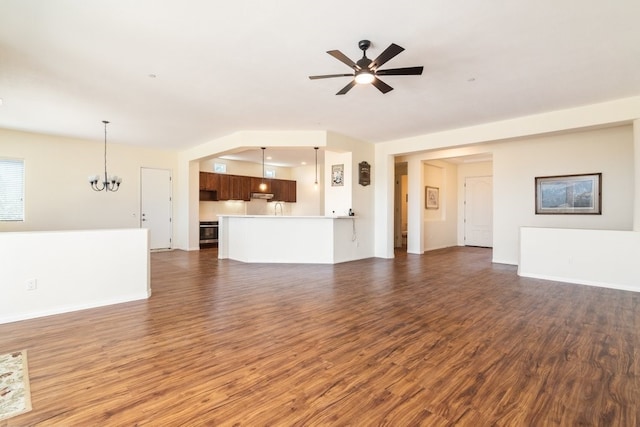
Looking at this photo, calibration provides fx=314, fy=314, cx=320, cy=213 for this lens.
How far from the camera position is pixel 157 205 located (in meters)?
8.90

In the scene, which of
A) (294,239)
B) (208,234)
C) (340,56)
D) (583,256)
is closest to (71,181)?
(208,234)

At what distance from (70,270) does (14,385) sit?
188 centimetres

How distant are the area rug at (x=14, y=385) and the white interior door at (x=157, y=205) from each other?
21.6 ft

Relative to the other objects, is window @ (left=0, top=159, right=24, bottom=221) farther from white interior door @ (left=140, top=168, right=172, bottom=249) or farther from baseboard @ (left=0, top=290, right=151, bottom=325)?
baseboard @ (left=0, top=290, right=151, bottom=325)

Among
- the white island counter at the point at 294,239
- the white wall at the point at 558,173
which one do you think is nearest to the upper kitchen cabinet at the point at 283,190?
the white island counter at the point at 294,239

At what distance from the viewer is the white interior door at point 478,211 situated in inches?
397

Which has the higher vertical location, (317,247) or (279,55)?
(279,55)

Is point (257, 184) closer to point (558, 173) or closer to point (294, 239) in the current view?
point (294, 239)

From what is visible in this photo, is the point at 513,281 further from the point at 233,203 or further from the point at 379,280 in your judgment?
the point at 233,203

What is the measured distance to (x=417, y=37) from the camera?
10.0ft

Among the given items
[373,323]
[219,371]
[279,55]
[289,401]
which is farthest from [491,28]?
[219,371]

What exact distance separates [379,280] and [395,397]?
131 inches

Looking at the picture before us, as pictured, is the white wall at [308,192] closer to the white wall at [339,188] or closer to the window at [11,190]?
the white wall at [339,188]

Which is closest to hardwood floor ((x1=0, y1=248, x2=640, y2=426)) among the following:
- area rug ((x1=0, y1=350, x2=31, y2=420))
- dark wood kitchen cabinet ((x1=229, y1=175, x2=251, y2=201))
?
area rug ((x1=0, y1=350, x2=31, y2=420))
